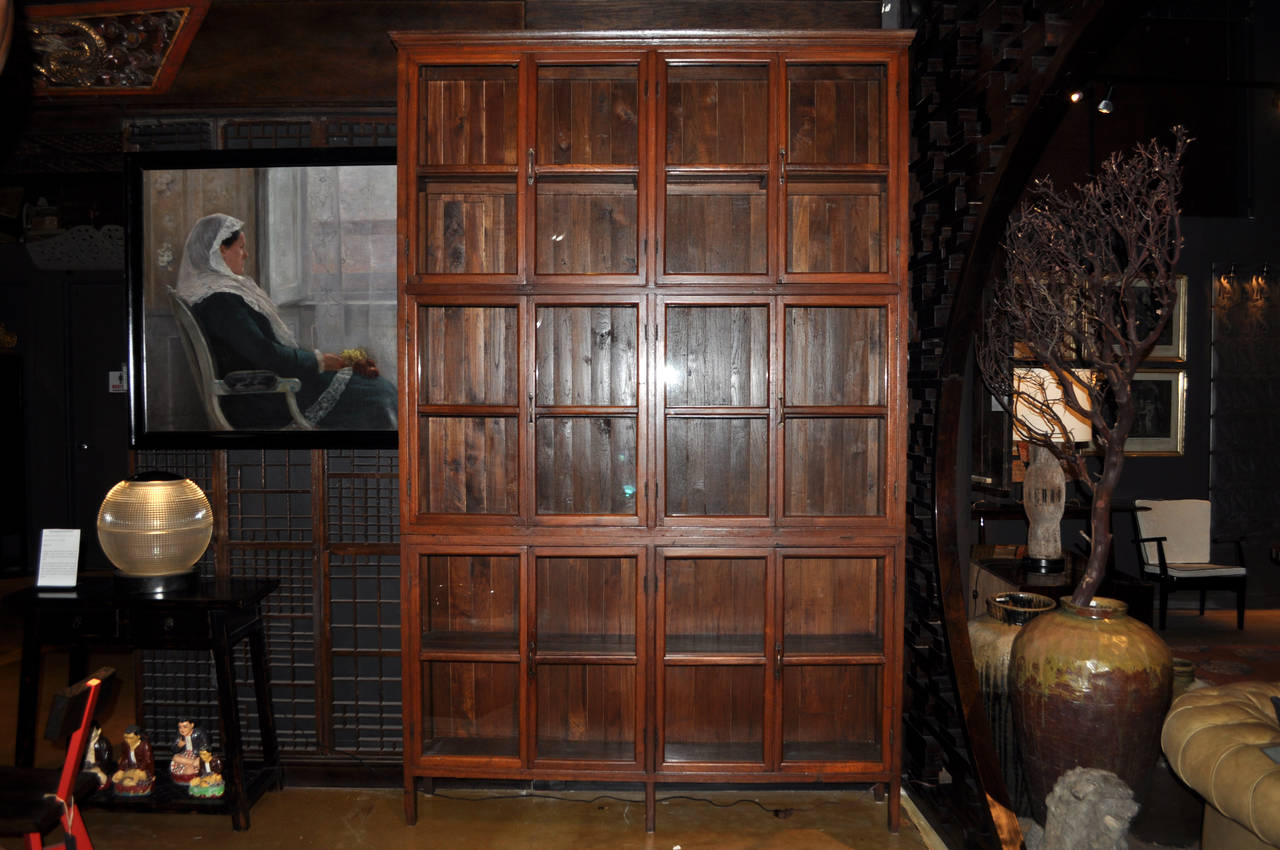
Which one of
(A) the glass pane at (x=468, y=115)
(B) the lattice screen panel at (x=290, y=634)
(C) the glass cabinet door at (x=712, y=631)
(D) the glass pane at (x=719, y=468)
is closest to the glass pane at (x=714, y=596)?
(C) the glass cabinet door at (x=712, y=631)

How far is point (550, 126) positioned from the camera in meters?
3.44

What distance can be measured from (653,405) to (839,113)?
1.46m

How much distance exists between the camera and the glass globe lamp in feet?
10.9

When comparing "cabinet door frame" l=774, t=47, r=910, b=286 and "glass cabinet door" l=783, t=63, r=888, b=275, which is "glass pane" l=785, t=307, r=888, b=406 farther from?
"cabinet door frame" l=774, t=47, r=910, b=286

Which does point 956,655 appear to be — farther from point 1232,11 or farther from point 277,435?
point 1232,11

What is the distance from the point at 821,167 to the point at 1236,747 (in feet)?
7.60

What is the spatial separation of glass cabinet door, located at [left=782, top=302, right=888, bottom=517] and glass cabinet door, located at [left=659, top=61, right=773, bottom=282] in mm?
391

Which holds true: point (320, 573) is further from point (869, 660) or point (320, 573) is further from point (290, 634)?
point (869, 660)

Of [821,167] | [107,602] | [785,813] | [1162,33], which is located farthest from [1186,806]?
[1162,33]

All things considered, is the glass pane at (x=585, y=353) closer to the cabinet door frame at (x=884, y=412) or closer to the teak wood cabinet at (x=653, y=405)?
the teak wood cabinet at (x=653, y=405)

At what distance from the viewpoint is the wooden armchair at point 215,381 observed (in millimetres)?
3680

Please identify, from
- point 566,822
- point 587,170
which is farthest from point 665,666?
point 587,170

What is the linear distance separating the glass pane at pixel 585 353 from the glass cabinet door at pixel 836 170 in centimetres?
76

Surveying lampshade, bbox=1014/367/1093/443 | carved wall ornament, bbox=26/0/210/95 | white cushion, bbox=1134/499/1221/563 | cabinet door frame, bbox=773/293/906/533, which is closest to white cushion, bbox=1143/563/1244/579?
white cushion, bbox=1134/499/1221/563
